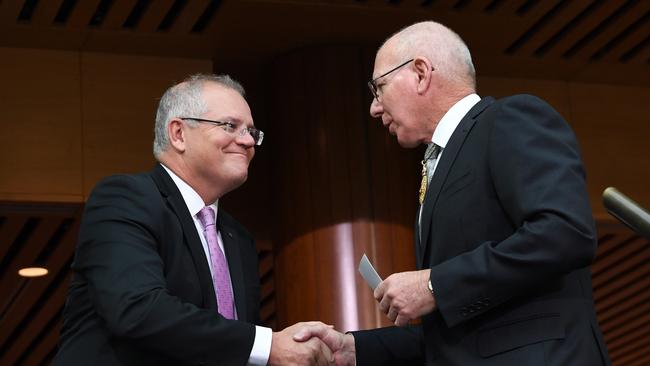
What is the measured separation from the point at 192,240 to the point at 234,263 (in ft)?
0.96

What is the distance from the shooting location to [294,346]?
11.6ft

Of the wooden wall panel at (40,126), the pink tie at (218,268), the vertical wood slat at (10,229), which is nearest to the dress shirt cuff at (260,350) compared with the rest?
the pink tie at (218,268)

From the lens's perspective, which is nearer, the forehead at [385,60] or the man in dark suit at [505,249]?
the man in dark suit at [505,249]

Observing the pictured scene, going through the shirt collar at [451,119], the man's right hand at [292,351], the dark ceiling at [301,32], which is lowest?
the man's right hand at [292,351]

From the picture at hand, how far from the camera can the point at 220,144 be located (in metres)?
3.93

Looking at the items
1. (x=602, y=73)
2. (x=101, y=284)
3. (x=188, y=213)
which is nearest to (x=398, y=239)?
(x=602, y=73)

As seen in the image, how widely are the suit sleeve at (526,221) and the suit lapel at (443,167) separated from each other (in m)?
0.14

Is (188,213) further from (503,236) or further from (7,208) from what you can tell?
(7,208)

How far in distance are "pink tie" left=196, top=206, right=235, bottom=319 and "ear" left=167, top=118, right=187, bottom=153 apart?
0.72 ft

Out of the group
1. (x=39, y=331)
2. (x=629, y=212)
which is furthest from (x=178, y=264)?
(x=39, y=331)

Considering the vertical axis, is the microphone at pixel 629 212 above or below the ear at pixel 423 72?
below

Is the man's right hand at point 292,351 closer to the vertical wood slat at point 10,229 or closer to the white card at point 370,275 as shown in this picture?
the white card at point 370,275

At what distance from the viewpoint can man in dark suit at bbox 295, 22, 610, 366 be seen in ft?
9.91

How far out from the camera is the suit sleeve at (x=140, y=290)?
3.28m
